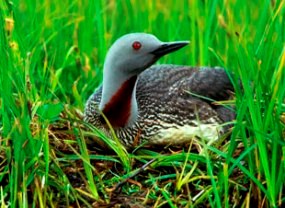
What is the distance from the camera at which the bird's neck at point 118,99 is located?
5426mm

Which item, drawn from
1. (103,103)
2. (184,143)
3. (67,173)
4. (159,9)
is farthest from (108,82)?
(159,9)

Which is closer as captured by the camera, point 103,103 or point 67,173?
point 67,173

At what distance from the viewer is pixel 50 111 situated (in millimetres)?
4395

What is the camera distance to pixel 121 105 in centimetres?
545

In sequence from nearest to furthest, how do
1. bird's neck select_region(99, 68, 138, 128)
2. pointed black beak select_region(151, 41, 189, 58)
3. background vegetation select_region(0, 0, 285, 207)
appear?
background vegetation select_region(0, 0, 285, 207) → pointed black beak select_region(151, 41, 189, 58) → bird's neck select_region(99, 68, 138, 128)

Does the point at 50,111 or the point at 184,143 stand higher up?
the point at 50,111

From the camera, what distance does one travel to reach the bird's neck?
543 centimetres

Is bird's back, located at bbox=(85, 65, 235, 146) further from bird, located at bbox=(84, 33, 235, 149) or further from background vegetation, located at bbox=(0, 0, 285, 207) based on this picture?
background vegetation, located at bbox=(0, 0, 285, 207)

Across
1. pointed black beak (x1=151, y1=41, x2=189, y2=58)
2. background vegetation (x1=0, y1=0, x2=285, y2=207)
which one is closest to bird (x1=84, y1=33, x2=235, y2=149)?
pointed black beak (x1=151, y1=41, x2=189, y2=58)

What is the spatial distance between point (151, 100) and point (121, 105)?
261mm

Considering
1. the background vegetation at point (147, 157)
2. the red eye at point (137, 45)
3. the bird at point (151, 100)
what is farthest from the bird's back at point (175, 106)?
the red eye at point (137, 45)

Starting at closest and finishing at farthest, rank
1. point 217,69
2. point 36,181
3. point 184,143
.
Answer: point 36,181 → point 184,143 → point 217,69

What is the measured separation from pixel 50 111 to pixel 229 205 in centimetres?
94

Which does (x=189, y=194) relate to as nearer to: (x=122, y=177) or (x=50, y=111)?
(x=122, y=177)
